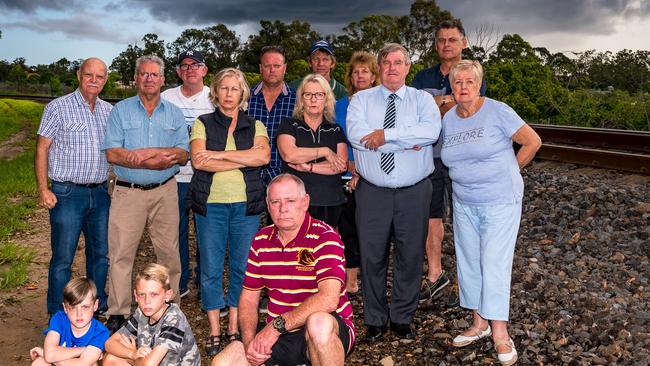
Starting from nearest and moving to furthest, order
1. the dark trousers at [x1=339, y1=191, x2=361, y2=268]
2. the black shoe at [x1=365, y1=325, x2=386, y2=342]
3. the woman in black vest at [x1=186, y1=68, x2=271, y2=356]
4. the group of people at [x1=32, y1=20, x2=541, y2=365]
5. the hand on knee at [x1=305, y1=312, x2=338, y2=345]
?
the hand on knee at [x1=305, y1=312, x2=338, y2=345]
the group of people at [x1=32, y1=20, x2=541, y2=365]
the woman in black vest at [x1=186, y1=68, x2=271, y2=356]
the black shoe at [x1=365, y1=325, x2=386, y2=342]
the dark trousers at [x1=339, y1=191, x2=361, y2=268]

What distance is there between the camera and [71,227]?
220 inches

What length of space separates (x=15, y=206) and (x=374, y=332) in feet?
28.2

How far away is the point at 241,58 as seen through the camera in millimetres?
86500

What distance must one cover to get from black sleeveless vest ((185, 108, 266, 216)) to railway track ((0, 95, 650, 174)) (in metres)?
6.84

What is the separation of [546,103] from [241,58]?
66.3 m

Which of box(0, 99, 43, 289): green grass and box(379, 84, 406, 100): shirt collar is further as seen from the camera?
box(0, 99, 43, 289): green grass

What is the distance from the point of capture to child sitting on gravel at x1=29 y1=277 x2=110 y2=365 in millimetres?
4363

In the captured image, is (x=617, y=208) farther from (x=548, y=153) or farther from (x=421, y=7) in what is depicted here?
(x=421, y=7)

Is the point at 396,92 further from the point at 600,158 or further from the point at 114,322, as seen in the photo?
the point at 600,158

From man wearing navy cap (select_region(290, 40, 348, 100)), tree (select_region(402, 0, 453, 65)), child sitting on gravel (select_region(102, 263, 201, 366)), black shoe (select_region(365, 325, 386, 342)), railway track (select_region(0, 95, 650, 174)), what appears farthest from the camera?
tree (select_region(402, 0, 453, 65))

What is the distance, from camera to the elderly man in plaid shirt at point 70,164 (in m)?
5.55

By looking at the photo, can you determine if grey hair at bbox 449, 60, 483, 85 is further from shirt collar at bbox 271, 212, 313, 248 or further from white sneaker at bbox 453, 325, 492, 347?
white sneaker at bbox 453, 325, 492, 347

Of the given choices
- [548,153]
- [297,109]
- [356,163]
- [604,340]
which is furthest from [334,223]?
[548,153]

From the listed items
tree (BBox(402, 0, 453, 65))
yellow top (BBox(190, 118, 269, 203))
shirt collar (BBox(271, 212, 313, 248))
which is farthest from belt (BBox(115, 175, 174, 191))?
tree (BBox(402, 0, 453, 65))
